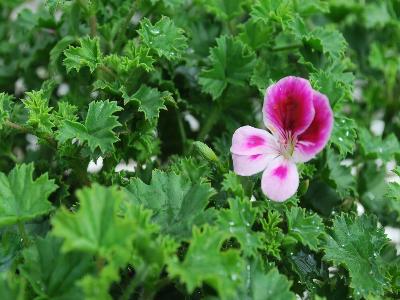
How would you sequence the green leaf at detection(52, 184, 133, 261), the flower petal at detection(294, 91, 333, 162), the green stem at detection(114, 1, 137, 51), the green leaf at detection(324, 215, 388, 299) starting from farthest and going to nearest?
1. the green stem at detection(114, 1, 137, 51)
2. the green leaf at detection(324, 215, 388, 299)
3. the flower petal at detection(294, 91, 333, 162)
4. the green leaf at detection(52, 184, 133, 261)

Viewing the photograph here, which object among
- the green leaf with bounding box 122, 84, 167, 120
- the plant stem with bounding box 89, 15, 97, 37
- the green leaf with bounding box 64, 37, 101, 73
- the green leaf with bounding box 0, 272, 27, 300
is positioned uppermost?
the green leaf with bounding box 64, 37, 101, 73

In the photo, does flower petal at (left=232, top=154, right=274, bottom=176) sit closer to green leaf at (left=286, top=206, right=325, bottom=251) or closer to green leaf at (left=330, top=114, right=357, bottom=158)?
green leaf at (left=286, top=206, right=325, bottom=251)

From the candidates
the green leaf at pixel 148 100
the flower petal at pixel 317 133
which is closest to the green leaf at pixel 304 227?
the flower petal at pixel 317 133

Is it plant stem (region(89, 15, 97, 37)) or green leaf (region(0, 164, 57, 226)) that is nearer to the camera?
green leaf (region(0, 164, 57, 226))

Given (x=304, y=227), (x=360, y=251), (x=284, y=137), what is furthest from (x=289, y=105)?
(x=360, y=251)

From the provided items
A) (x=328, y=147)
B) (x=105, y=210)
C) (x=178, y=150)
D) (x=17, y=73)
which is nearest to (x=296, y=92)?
(x=328, y=147)

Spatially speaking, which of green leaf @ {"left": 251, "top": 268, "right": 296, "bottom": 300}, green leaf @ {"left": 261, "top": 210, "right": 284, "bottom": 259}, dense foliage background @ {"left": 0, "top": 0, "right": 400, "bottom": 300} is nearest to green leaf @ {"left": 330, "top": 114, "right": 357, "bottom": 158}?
dense foliage background @ {"left": 0, "top": 0, "right": 400, "bottom": 300}
